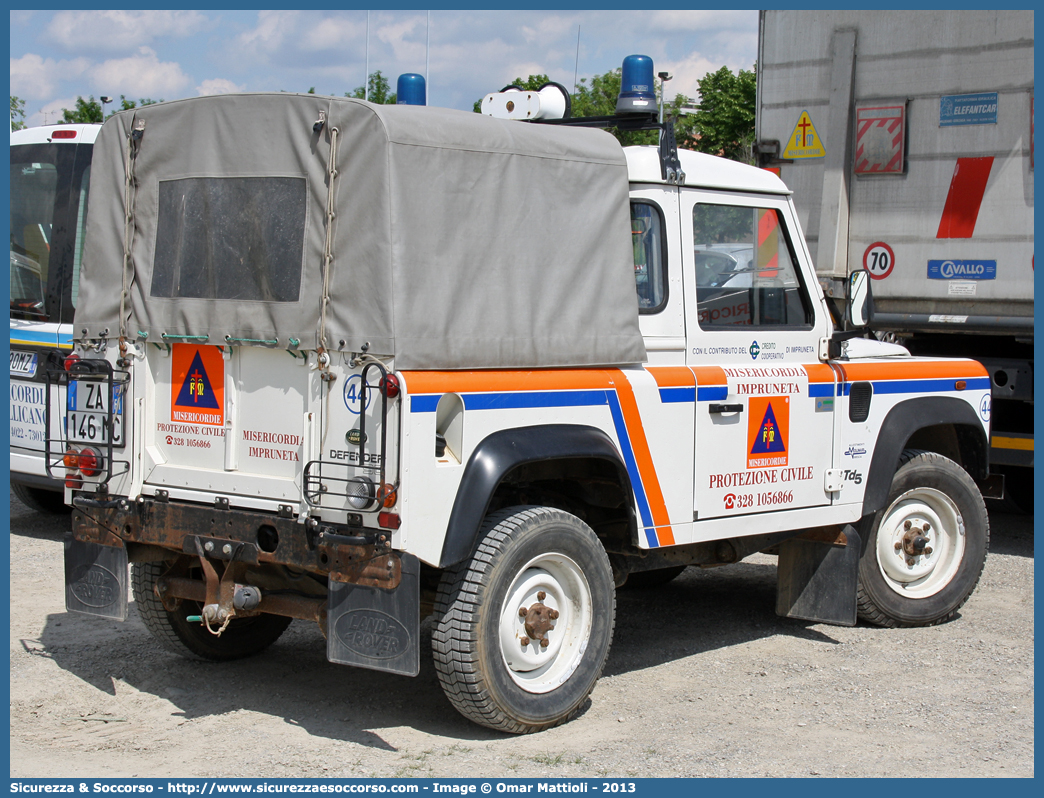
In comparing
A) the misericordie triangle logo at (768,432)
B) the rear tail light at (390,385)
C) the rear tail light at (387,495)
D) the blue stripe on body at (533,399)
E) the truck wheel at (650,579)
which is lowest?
the truck wheel at (650,579)

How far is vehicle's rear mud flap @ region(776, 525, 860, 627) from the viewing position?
21.2ft

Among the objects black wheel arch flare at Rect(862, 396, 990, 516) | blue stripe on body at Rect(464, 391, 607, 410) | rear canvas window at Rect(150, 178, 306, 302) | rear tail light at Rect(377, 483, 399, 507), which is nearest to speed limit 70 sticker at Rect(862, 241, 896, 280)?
black wheel arch flare at Rect(862, 396, 990, 516)

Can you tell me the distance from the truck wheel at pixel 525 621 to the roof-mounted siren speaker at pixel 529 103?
2138mm

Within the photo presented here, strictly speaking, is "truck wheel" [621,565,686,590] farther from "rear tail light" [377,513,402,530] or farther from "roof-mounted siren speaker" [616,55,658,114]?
"rear tail light" [377,513,402,530]

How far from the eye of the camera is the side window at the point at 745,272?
5.83 meters

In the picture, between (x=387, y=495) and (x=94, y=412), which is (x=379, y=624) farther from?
(x=94, y=412)

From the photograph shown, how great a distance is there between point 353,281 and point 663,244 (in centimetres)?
168

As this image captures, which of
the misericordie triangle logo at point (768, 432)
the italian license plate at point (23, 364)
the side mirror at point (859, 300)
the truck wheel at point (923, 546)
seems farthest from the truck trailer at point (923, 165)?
the italian license plate at point (23, 364)

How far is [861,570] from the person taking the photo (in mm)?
6758

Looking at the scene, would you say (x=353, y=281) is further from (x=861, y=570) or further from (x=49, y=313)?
(x=49, y=313)

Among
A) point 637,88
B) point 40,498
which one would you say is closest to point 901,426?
point 637,88

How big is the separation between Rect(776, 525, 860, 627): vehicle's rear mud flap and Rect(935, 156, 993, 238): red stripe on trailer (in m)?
2.90

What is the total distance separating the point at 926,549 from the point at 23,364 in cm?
657

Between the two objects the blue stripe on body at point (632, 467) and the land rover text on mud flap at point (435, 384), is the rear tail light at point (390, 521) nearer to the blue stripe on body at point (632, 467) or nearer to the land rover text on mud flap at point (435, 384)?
the land rover text on mud flap at point (435, 384)
